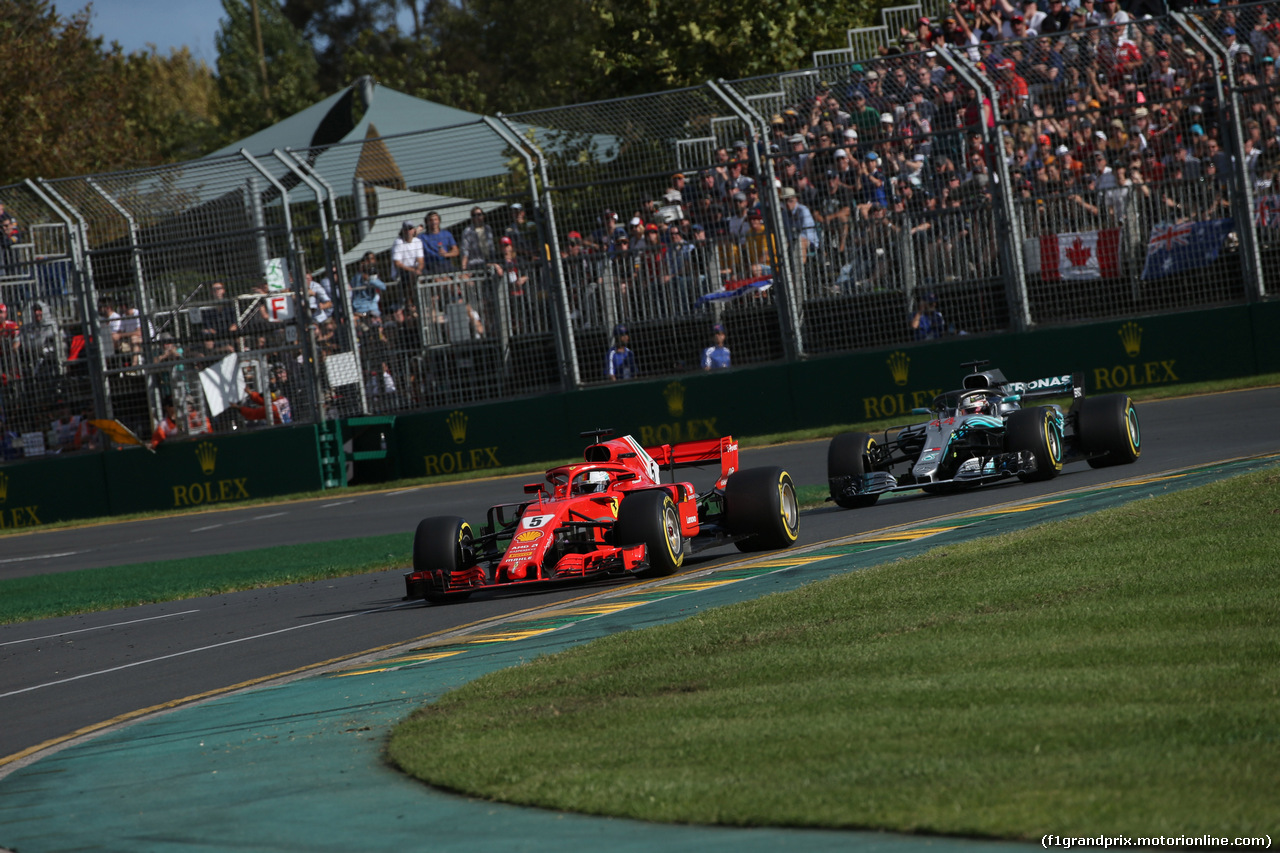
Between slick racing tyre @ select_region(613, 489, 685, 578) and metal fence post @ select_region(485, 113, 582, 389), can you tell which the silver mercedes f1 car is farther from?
metal fence post @ select_region(485, 113, 582, 389)

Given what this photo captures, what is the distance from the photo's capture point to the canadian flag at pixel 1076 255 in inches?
723

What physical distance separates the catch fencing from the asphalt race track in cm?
198

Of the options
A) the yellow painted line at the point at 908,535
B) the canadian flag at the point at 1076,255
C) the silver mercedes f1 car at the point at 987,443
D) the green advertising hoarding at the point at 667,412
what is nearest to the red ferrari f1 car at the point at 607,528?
the yellow painted line at the point at 908,535

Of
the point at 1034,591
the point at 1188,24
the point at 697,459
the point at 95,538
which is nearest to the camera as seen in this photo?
the point at 1034,591

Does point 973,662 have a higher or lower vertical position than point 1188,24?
lower

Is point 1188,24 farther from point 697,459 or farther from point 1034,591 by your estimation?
point 1034,591

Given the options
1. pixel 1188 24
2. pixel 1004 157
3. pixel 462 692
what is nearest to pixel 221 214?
pixel 1004 157

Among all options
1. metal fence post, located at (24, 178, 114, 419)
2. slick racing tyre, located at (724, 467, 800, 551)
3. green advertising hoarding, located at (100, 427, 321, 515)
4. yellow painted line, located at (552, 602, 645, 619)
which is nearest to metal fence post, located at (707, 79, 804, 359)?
green advertising hoarding, located at (100, 427, 321, 515)

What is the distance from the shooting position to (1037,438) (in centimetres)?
1300

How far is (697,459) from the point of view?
11906 mm

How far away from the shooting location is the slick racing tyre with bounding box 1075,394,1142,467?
44.2 feet

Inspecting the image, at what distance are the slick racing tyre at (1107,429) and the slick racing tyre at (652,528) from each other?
497 centimetres

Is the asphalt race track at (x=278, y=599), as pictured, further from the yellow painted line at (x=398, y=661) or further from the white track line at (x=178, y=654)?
the yellow painted line at (x=398, y=661)

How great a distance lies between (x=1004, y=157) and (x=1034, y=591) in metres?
12.9
